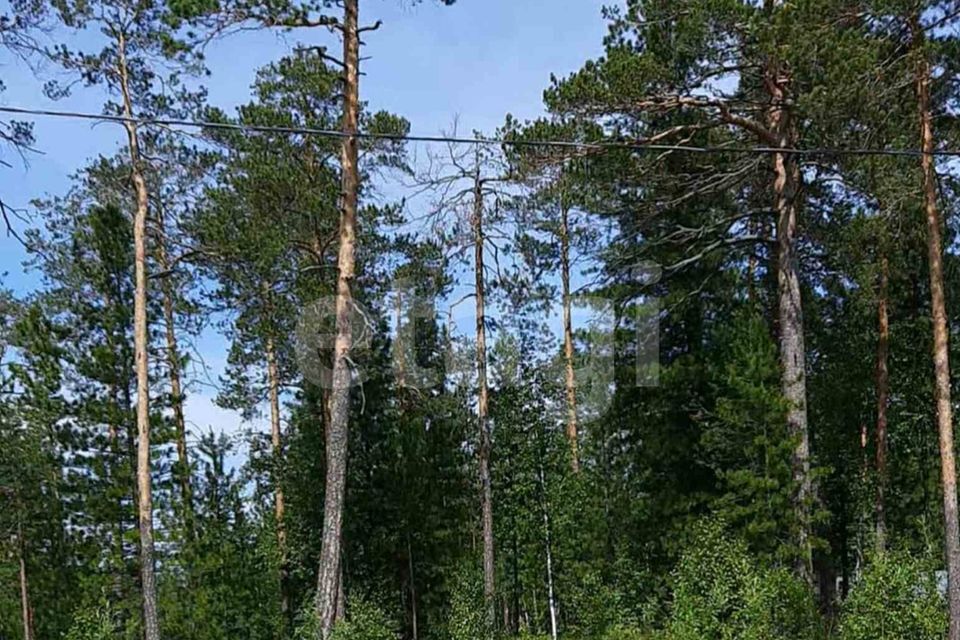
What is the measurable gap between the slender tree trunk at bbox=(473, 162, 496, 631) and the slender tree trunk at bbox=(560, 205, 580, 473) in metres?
1.91

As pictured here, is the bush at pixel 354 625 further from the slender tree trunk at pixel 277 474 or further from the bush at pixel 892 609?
the bush at pixel 892 609

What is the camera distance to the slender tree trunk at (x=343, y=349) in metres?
6.84

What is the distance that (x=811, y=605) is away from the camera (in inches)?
300

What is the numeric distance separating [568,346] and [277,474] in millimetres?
6265

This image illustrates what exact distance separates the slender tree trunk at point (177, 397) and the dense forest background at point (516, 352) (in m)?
0.07

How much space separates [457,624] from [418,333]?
5.43 meters

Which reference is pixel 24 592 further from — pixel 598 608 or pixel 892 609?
pixel 892 609

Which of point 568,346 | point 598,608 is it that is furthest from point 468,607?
point 568,346

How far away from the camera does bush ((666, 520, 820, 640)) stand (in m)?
6.55

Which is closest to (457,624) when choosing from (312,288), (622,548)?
(622,548)

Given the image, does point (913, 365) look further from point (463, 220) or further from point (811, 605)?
point (463, 220)

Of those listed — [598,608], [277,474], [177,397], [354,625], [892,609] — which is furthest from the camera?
[277,474]

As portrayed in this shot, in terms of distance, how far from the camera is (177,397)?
10359 millimetres

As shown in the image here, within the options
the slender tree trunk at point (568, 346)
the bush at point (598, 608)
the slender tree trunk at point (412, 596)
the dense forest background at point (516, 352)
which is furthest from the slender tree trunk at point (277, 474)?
the slender tree trunk at point (568, 346)
